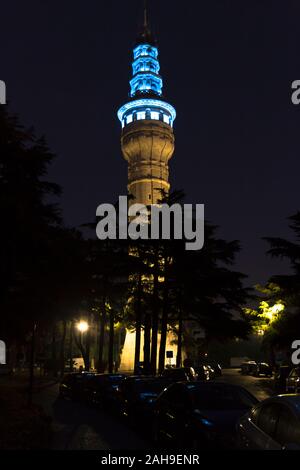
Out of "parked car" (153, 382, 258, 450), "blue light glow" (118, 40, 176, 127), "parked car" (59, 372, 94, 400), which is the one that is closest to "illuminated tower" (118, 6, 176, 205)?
"blue light glow" (118, 40, 176, 127)

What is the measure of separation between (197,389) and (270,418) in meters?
4.23

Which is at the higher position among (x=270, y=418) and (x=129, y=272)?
(x=129, y=272)

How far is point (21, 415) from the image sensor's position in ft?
56.0

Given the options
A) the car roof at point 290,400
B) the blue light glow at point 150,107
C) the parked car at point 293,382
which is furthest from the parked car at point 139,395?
the blue light glow at point 150,107

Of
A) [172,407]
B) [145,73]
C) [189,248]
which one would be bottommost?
[172,407]

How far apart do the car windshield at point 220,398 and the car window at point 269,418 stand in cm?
311

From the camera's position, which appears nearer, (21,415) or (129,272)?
(21,415)

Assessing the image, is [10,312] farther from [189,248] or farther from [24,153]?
[189,248]

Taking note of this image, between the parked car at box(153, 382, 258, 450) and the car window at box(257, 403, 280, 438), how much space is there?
1.57 m

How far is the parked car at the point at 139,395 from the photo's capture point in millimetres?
16875

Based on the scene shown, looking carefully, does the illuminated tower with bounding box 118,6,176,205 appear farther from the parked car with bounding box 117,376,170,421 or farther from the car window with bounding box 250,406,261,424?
the car window with bounding box 250,406,261,424
